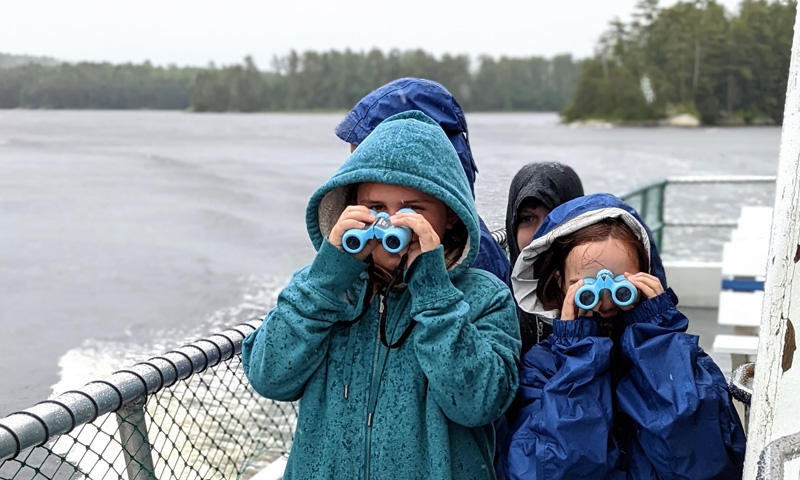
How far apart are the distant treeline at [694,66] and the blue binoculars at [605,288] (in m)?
0.44

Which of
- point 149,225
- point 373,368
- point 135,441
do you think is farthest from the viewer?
point 149,225

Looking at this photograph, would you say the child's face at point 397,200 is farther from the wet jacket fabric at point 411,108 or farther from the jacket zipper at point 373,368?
the wet jacket fabric at point 411,108

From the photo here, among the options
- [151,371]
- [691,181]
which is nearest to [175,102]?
[691,181]

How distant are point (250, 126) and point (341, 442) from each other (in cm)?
9312

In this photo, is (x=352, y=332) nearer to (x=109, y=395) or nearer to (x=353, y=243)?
(x=353, y=243)

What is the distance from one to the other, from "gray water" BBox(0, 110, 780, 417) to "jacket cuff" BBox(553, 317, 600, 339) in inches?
53.7

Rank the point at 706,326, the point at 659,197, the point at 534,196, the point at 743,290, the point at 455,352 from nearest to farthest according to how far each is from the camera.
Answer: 1. the point at 455,352
2. the point at 534,196
3. the point at 743,290
4. the point at 706,326
5. the point at 659,197

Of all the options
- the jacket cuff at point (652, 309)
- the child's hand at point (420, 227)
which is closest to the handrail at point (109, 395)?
the child's hand at point (420, 227)

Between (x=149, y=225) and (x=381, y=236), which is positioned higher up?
(x=381, y=236)

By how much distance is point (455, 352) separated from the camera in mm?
1482

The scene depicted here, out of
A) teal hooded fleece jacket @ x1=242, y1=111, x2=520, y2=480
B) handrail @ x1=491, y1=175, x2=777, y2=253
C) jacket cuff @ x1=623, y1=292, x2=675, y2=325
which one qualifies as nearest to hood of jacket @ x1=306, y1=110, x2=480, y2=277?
teal hooded fleece jacket @ x1=242, y1=111, x2=520, y2=480

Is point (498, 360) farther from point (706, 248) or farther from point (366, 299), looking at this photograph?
point (706, 248)

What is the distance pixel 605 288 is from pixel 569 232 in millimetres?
228

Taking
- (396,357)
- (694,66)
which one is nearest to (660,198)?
(396,357)
